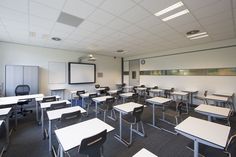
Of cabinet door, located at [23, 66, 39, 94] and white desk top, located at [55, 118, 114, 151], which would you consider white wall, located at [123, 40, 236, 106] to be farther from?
cabinet door, located at [23, 66, 39, 94]

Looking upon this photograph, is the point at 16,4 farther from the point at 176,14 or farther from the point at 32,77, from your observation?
the point at 32,77

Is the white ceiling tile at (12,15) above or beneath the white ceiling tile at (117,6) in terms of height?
beneath

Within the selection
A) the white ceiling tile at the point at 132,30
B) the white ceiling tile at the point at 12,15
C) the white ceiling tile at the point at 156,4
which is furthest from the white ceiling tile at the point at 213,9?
the white ceiling tile at the point at 12,15

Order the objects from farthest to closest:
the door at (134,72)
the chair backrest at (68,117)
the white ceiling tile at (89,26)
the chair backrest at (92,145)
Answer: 1. the door at (134,72)
2. the white ceiling tile at (89,26)
3. the chair backrest at (68,117)
4. the chair backrest at (92,145)

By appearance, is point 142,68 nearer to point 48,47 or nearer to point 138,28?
point 138,28

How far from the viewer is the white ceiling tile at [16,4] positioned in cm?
229

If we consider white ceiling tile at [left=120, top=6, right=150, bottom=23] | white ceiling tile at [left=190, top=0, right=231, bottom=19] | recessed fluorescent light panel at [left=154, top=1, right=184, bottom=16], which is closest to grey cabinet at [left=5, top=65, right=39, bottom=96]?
white ceiling tile at [left=120, top=6, right=150, bottom=23]

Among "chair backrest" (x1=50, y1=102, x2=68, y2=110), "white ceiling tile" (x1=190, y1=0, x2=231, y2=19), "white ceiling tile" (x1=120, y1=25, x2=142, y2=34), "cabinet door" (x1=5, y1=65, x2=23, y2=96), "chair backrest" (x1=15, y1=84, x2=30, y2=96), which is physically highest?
"white ceiling tile" (x1=120, y1=25, x2=142, y2=34)

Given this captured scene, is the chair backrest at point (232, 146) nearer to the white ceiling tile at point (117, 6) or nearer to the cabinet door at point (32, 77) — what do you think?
the white ceiling tile at point (117, 6)

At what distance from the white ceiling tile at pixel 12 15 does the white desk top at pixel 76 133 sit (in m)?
2.94

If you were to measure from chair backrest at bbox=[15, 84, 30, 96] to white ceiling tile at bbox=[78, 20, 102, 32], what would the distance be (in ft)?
12.2

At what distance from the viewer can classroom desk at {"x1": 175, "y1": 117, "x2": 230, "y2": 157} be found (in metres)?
1.45

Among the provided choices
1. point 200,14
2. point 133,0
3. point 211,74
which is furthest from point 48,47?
point 211,74

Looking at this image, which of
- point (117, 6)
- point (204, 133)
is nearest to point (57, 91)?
point (117, 6)
